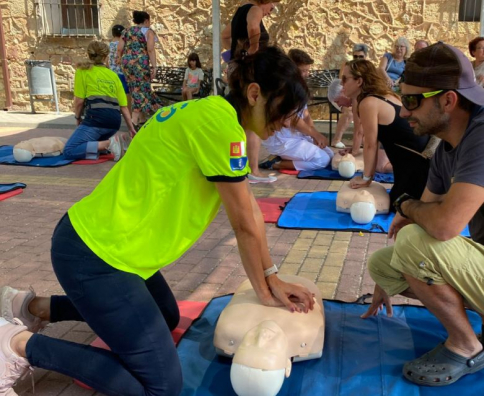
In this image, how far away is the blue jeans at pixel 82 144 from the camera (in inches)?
266

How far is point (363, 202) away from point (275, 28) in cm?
741

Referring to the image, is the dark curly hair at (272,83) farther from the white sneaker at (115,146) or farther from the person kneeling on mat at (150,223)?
the white sneaker at (115,146)

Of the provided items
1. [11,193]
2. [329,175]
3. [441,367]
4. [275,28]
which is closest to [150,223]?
[441,367]

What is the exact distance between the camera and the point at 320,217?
4.43 metres

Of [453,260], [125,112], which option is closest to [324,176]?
[125,112]

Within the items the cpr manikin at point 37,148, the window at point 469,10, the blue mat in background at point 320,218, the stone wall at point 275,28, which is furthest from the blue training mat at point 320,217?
the window at point 469,10

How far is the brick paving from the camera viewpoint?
107 inches

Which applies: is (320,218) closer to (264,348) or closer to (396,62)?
(264,348)

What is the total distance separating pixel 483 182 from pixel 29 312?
199 centimetres

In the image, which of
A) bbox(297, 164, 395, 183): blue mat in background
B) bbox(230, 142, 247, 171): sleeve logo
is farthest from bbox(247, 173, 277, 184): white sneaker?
bbox(230, 142, 247, 171): sleeve logo

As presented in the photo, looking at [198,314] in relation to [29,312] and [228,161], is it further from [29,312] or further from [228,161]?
[228,161]

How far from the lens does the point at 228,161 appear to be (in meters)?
1.82

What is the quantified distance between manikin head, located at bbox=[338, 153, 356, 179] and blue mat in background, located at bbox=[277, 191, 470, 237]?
835 mm

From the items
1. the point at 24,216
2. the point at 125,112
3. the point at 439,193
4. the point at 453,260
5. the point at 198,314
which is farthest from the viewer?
the point at 125,112
